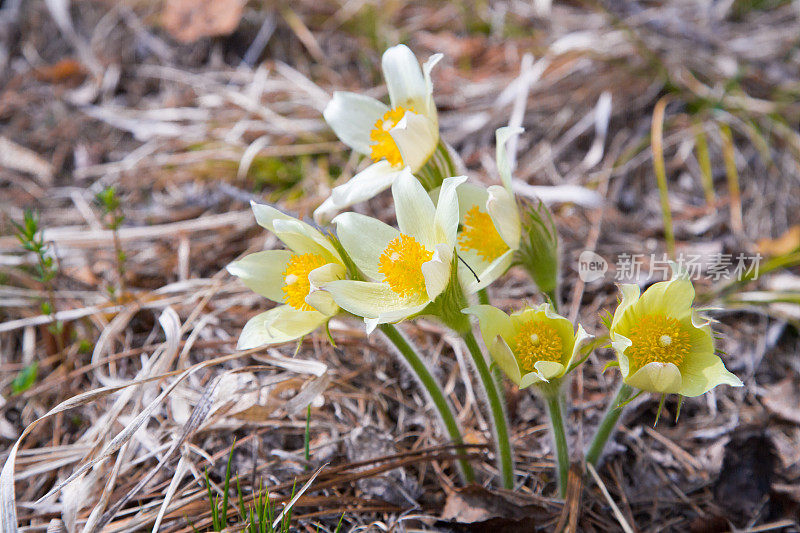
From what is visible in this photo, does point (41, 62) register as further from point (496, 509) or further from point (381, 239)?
point (496, 509)

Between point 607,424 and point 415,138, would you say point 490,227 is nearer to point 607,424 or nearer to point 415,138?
point 415,138

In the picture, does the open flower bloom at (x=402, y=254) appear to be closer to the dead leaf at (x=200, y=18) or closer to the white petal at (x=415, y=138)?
the white petal at (x=415, y=138)

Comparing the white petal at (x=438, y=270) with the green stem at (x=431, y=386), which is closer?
the white petal at (x=438, y=270)

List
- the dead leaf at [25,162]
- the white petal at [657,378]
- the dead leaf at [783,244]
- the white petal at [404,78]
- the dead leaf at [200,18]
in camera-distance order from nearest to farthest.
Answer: the white petal at [657,378] < the white petal at [404,78] < the dead leaf at [783,244] < the dead leaf at [25,162] < the dead leaf at [200,18]

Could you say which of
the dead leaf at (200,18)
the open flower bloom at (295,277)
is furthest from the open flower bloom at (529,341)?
the dead leaf at (200,18)

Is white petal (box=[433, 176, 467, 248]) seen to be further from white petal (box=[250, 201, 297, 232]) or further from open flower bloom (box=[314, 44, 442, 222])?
white petal (box=[250, 201, 297, 232])

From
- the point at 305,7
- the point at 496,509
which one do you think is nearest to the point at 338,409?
the point at 496,509

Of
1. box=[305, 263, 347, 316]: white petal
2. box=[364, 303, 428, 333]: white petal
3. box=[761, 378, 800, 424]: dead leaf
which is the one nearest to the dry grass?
box=[761, 378, 800, 424]: dead leaf
